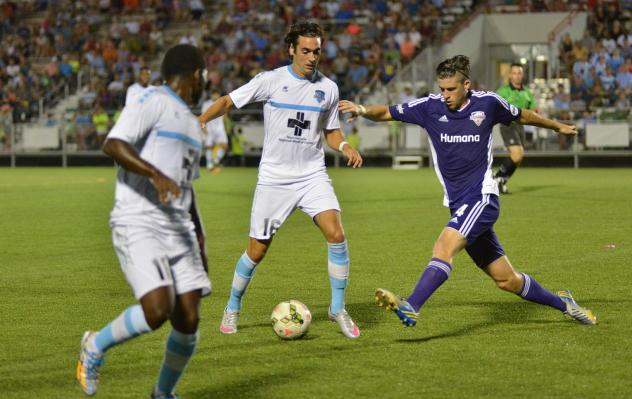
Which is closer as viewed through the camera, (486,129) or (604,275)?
(486,129)

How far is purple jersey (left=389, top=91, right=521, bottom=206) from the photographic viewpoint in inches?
322

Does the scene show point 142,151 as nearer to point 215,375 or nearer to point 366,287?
point 215,375

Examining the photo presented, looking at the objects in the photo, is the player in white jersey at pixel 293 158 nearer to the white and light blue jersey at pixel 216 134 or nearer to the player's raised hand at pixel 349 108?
the player's raised hand at pixel 349 108

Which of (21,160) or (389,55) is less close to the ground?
(389,55)

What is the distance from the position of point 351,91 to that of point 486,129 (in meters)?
28.2

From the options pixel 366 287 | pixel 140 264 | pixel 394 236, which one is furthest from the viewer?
pixel 394 236

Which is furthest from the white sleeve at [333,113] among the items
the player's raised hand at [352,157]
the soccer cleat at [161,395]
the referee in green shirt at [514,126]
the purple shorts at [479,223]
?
the referee in green shirt at [514,126]

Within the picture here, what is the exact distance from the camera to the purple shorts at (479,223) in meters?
7.98

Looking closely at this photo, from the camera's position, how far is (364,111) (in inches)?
339

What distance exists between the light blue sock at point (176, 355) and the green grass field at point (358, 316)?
1.66ft

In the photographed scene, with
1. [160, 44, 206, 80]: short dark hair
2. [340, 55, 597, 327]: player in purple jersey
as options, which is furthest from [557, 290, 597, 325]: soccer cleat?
[160, 44, 206, 80]: short dark hair

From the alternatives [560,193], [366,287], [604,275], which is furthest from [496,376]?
[560,193]

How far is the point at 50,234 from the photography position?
15.7m

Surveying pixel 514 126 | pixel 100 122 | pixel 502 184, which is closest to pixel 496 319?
pixel 514 126
